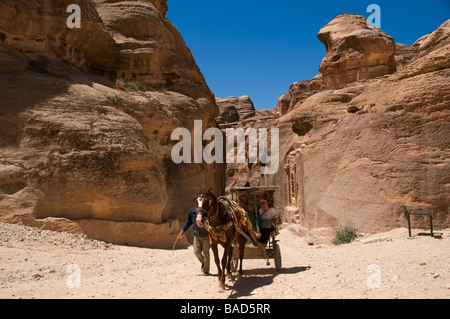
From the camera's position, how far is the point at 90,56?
57.5ft

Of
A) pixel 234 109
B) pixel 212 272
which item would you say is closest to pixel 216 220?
pixel 212 272

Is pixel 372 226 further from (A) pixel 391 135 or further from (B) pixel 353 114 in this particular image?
(B) pixel 353 114

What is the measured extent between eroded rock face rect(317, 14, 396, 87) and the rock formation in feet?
34.8

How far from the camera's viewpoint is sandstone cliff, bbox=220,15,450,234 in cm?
1111

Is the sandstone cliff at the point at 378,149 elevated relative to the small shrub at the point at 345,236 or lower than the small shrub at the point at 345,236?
elevated

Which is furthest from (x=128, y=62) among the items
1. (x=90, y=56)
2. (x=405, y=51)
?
(x=405, y=51)

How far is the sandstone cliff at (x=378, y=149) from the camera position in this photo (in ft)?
36.4

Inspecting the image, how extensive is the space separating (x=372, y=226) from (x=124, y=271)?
23.9 feet

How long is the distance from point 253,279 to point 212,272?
124 cm

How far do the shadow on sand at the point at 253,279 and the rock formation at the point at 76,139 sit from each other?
532 centimetres

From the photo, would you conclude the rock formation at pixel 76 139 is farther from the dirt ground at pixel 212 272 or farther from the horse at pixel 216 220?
the horse at pixel 216 220

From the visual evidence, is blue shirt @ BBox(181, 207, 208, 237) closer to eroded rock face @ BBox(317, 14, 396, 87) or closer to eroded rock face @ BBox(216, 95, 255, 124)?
eroded rock face @ BBox(317, 14, 396, 87)

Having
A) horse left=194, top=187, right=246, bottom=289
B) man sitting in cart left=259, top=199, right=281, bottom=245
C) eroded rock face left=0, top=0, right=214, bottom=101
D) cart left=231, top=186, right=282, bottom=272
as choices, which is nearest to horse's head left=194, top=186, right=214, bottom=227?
horse left=194, top=187, right=246, bottom=289

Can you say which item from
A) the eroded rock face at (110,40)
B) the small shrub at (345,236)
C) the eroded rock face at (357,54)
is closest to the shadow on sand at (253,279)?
the small shrub at (345,236)
